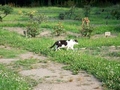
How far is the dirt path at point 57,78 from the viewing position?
10.2 meters

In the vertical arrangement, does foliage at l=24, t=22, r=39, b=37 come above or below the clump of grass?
below

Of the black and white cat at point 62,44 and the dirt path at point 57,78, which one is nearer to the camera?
the dirt path at point 57,78

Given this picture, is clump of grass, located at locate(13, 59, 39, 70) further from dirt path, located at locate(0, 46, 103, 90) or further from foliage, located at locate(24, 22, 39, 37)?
foliage, located at locate(24, 22, 39, 37)

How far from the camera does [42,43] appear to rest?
17844mm

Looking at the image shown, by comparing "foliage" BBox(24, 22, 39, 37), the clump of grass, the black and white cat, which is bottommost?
"foliage" BBox(24, 22, 39, 37)

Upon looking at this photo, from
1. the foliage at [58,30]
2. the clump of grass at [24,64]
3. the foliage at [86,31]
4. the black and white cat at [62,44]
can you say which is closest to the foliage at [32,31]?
the foliage at [58,30]

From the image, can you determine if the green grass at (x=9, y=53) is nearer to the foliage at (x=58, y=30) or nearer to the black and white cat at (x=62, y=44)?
the black and white cat at (x=62, y=44)

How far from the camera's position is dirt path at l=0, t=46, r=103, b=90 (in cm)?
1017

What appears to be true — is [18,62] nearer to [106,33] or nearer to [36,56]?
[36,56]

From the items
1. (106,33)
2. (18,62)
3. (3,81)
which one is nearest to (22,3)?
(106,33)

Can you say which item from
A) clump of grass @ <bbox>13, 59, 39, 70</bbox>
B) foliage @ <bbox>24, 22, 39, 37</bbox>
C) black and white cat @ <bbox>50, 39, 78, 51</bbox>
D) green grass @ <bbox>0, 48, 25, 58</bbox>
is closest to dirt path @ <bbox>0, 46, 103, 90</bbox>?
clump of grass @ <bbox>13, 59, 39, 70</bbox>

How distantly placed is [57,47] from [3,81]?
6467 millimetres

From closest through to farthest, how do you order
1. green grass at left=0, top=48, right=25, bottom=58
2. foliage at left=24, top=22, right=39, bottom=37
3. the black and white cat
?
green grass at left=0, top=48, right=25, bottom=58 → the black and white cat → foliage at left=24, top=22, right=39, bottom=37

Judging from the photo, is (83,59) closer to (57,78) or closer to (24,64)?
(24,64)
